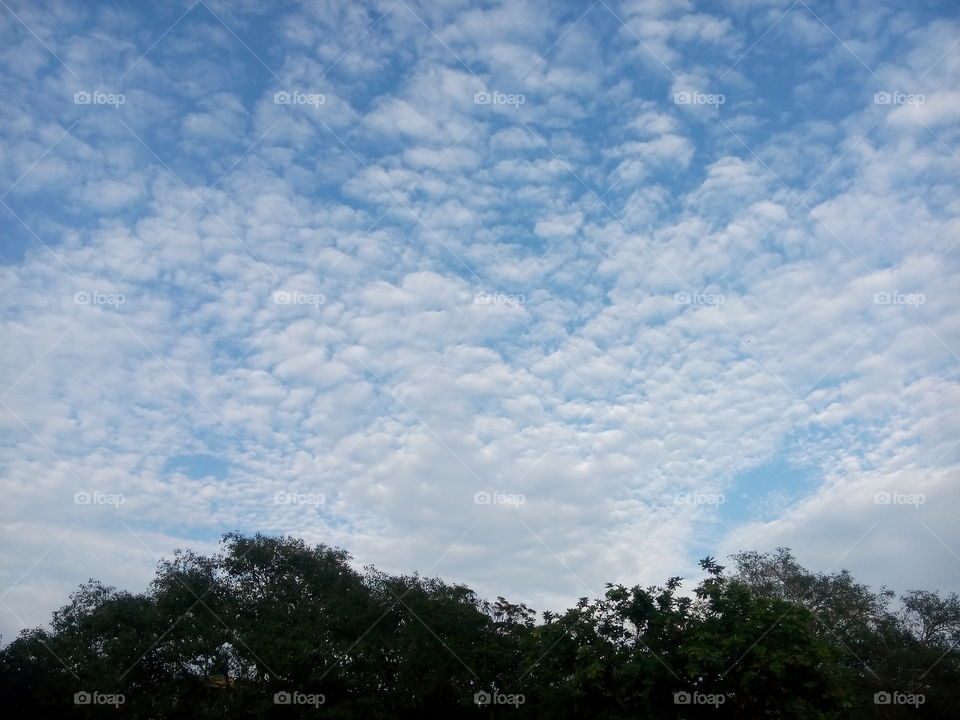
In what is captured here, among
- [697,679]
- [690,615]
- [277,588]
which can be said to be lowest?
[697,679]

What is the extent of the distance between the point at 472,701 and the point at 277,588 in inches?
407

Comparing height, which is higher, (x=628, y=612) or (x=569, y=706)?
(x=628, y=612)

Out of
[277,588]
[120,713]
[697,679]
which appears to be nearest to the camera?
[697,679]

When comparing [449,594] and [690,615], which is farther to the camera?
[449,594]

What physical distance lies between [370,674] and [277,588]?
21.3ft

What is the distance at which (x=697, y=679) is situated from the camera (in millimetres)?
22094

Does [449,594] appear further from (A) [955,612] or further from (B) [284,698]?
(A) [955,612]

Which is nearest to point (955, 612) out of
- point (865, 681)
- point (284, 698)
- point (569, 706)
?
point (865, 681)

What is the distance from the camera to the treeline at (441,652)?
21562 mm

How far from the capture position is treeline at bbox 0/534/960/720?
2156 centimetres

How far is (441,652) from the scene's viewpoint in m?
29.5

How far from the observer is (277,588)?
32.4 metres

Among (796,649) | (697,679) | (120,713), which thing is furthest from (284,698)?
(796,649)

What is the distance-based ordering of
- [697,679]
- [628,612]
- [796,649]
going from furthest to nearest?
[628,612]
[697,679]
[796,649]
